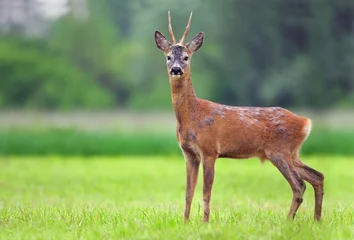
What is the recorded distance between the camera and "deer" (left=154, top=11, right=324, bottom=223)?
9.49 m

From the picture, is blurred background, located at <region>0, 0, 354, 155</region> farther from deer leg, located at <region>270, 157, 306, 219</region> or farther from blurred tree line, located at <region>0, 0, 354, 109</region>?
deer leg, located at <region>270, 157, 306, 219</region>

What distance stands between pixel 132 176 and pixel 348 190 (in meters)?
5.26

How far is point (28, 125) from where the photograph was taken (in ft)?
116

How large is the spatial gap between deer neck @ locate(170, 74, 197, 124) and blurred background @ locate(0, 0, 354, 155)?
18086 mm

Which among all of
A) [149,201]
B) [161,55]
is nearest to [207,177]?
[149,201]

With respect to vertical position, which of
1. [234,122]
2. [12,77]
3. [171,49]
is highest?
[12,77]

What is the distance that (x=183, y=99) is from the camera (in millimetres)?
9703

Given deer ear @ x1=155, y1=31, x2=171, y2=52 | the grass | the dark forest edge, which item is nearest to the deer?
deer ear @ x1=155, y1=31, x2=171, y2=52

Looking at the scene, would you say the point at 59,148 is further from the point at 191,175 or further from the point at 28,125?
the point at 191,175

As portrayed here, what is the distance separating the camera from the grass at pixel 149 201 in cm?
869

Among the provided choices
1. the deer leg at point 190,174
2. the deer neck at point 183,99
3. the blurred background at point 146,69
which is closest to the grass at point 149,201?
the deer leg at point 190,174

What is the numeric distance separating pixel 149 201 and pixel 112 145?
15.0 m

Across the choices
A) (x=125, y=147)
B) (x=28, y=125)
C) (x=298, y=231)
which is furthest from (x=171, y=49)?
(x=28, y=125)

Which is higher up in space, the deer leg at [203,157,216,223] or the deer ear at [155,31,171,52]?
the deer ear at [155,31,171,52]
